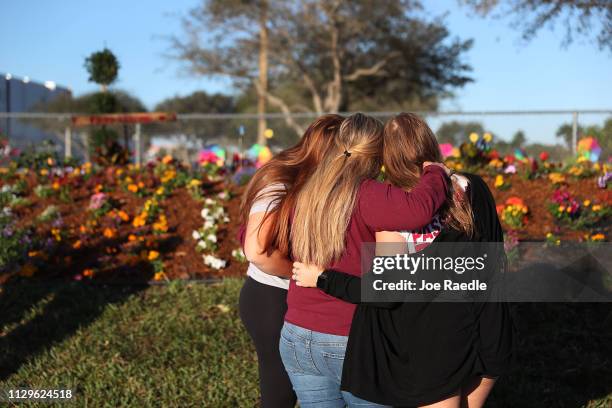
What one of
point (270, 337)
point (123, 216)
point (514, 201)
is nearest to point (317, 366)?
point (270, 337)

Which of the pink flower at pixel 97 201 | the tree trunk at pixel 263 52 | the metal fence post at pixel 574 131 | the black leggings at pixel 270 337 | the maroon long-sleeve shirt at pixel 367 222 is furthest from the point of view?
the tree trunk at pixel 263 52

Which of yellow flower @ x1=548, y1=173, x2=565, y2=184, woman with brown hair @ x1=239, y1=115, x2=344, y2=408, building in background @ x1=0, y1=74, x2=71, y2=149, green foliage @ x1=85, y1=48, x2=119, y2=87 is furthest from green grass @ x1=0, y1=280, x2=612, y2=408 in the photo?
building in background @ x1=0, y1=74, x2=71, y2=149

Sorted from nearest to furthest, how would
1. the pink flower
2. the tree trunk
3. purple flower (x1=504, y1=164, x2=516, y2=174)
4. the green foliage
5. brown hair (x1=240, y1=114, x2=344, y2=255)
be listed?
brown hair (x1=240, y1=114, x2=344, y2=255) < the pink flower < purple flower (x1=504, y1=164, x2=516, y2=174) < the green foliage < the tree trunk

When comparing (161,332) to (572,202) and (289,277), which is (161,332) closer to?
(289,277)

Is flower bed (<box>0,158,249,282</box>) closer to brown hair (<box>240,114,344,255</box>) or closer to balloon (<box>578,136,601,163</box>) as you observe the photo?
brown hair (<box>240,114,344,255</box>)

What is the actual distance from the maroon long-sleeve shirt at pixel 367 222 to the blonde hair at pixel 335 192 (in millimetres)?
39

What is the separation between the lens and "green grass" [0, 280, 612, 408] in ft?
13.8

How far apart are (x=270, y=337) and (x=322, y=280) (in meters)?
0.58

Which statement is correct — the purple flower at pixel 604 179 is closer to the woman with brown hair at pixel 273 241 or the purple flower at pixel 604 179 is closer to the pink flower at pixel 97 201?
the woman with brown hair at pixel 273 241

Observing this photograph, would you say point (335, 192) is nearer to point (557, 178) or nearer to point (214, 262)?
point (214, 262)

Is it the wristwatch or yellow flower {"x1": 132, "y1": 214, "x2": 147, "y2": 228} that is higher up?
the wristwatch

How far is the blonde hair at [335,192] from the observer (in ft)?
7.12

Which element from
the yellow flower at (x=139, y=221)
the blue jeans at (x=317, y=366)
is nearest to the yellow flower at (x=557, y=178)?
the yellow flower at (x=139, y=221)

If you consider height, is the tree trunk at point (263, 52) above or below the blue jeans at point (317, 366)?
above
